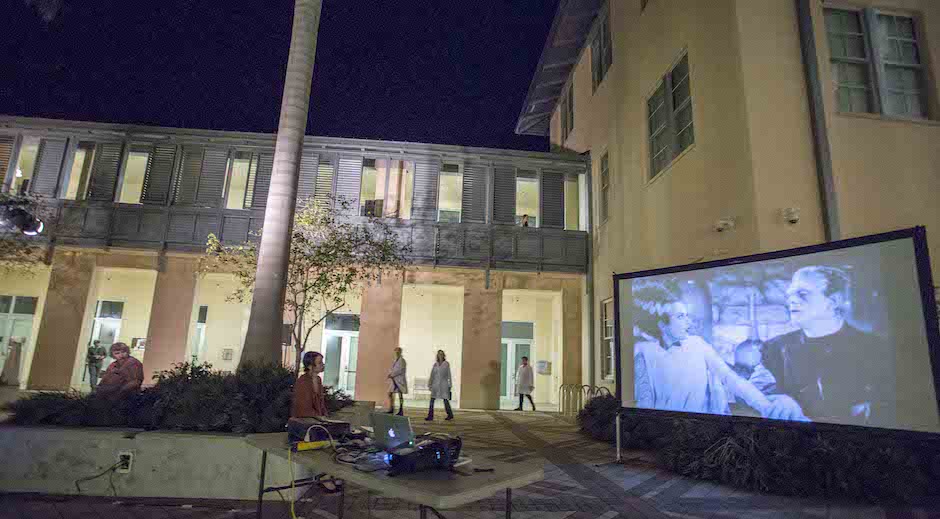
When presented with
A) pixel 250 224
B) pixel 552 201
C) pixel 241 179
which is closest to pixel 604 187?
pixel 552 201

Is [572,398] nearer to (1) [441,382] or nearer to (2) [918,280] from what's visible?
(1) [441,382]

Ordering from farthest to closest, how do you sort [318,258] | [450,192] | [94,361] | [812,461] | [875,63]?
[450,192] → [94,361] → [318,258] → [875,63] → [812,461]

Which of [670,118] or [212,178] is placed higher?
[212,178]

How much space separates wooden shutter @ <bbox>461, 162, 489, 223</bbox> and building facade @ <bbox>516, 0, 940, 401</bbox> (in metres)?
7.09

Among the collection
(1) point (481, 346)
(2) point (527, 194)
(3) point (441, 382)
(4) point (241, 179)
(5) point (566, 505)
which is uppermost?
(2) point (527, 194)

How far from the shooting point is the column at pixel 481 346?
16359 millimetres

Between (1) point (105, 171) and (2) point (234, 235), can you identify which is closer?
(2) point (234, 235)

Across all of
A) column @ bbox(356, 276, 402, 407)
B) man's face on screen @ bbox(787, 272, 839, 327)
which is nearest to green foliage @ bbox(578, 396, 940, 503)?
man's face on screen @ bbox(787, 272, 839, 327)

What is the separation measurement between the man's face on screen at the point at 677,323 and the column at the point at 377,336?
10544 mm

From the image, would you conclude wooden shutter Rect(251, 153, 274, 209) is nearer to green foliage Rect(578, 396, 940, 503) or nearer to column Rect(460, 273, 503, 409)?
column Rect(460, 273, 503, 409)

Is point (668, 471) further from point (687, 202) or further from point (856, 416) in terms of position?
point (687, 202)

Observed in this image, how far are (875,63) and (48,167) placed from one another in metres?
21.3

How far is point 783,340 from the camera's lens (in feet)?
18.7

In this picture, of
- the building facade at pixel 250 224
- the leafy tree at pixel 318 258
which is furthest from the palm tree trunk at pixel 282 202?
the building facade at pixel 250 224
